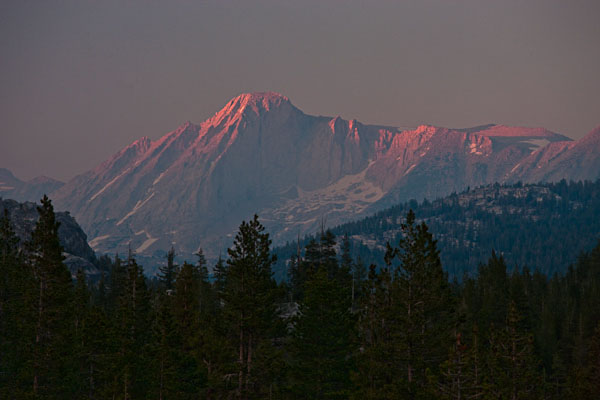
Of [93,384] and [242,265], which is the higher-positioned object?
[242,265]

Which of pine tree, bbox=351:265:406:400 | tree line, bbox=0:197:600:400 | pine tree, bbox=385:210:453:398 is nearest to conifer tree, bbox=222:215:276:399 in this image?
tree line, bbox=0:197:600:400

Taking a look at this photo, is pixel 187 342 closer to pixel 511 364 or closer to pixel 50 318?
pixel 50 318

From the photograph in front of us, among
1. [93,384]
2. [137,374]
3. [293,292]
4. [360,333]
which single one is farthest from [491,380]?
[293,292]

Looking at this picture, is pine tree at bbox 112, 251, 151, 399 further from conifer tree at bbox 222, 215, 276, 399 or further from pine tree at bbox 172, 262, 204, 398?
conifer tree at bbox 222, 215, 276, 399

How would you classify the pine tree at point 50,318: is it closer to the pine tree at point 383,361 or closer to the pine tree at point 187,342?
the pine tree at point 187,342

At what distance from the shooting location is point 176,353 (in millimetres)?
65188

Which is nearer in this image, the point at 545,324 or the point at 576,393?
the point at 576,393

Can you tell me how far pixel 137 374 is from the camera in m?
66.2

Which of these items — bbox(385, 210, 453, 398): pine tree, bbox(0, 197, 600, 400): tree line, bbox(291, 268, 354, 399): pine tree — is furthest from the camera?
bbox(291, 268, 354, 399): pine tree

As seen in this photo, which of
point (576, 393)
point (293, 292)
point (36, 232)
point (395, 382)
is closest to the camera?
point (395, 382)

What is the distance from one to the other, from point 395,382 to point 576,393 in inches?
1436

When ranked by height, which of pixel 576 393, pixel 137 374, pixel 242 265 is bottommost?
pixel 576 393

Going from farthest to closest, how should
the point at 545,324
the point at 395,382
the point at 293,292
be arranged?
the point at 293,292 → the point at 545,324 → the point at 395,382

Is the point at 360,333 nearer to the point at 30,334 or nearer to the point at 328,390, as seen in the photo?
the point at 328,390
